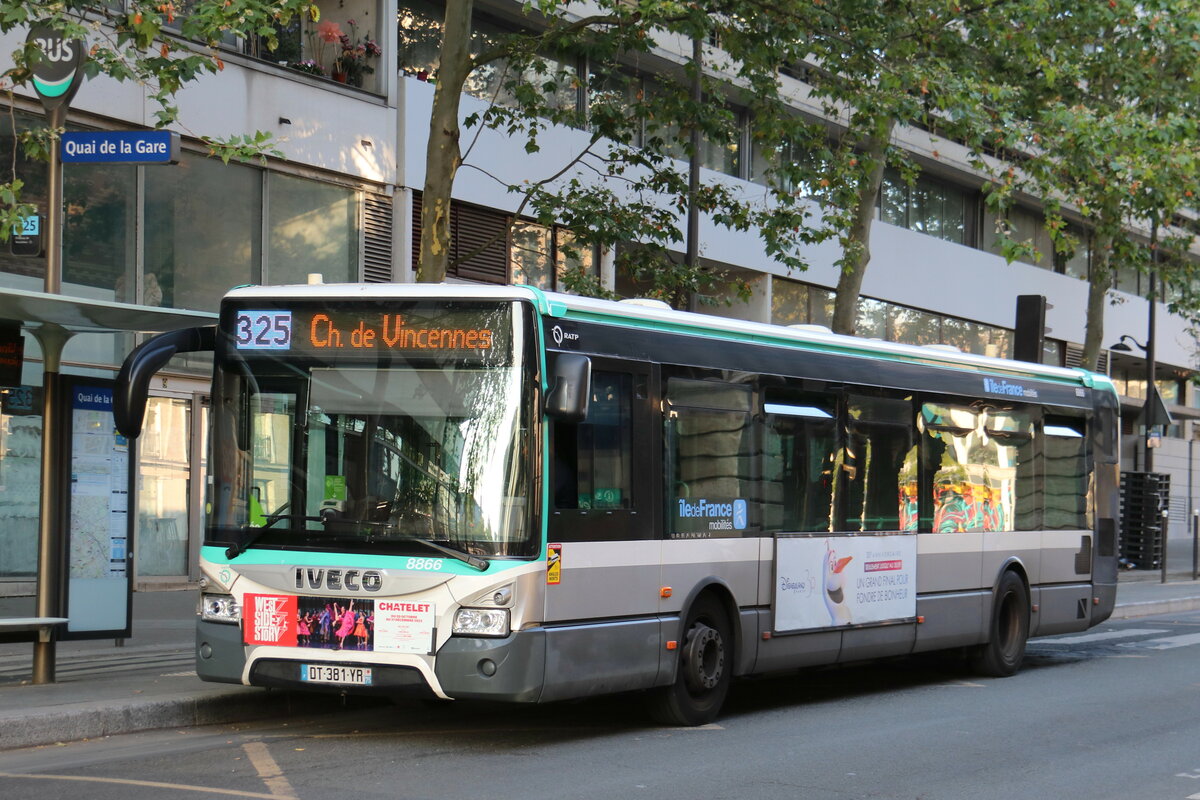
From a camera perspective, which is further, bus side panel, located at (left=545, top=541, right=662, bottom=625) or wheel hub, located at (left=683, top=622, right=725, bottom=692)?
wheel hub, located at (left=683, top=622, right=725, bottom=692)

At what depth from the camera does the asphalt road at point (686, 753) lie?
8.02 m

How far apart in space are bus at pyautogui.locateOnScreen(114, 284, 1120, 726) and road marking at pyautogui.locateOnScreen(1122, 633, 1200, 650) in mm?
6880

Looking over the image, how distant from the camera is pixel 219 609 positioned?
9.60 metres

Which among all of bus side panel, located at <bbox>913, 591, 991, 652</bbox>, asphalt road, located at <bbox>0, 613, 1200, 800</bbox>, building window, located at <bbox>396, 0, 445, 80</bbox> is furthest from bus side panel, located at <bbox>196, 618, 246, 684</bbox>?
building window, located at <bbox>396, 0, 445, 80</bbox>

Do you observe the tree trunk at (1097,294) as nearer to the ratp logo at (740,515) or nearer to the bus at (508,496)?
the bus at (508,496)

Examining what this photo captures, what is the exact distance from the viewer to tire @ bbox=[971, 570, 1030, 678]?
14.4m

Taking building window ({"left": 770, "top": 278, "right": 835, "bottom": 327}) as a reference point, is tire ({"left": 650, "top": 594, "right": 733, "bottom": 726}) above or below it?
below

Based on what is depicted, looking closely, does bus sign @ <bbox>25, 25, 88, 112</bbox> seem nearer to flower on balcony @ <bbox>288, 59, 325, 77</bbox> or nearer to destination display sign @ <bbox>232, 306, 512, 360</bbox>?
destination display sign @ <bbox>232, 306, 512, 360</bbox>

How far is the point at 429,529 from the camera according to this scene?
29.8ft

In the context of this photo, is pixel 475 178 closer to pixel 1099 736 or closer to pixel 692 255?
pixel 692 255

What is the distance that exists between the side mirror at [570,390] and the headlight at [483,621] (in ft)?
3.88

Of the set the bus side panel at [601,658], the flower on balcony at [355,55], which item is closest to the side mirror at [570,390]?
the bus side panel at [601,658]

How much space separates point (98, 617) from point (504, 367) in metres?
5.23

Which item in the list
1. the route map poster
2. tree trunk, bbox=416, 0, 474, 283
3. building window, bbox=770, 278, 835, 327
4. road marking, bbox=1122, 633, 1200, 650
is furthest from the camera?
building window, bbox=770, 278, 835, 327
